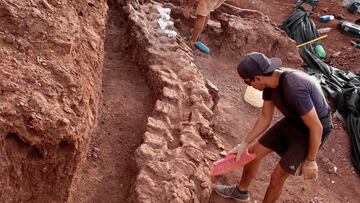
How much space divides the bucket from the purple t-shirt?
2506 mm

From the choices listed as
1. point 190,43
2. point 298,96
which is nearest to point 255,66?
point 298,96

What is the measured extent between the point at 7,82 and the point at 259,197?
289 cm

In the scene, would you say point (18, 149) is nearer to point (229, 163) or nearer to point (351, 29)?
point (229, 163)

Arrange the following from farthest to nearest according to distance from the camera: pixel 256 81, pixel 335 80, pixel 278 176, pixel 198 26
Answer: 1. pixel 335 80
2. pixel 198 26
3. pixel 278 176
4. pixel 256 81

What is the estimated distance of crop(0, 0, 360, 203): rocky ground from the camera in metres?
2.59

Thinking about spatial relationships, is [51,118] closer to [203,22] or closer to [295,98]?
[295,98]

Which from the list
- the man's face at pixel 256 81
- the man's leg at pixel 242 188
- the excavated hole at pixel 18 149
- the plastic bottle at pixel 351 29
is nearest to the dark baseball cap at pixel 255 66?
the man's face at pixel 256 81

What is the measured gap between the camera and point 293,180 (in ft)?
16.4

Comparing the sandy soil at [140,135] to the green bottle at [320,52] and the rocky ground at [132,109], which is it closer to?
the rocky ground at [132,109]

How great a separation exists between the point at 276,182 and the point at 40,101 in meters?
2.18

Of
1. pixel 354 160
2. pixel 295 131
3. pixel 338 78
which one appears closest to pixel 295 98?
pixel 295 131

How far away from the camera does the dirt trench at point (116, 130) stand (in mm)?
3683

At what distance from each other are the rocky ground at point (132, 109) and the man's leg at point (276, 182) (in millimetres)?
525

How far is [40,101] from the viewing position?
251 cm
